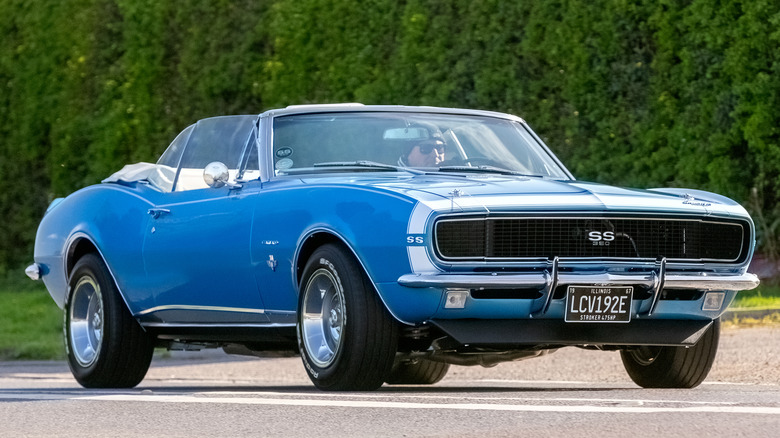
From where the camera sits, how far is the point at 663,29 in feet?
46.0

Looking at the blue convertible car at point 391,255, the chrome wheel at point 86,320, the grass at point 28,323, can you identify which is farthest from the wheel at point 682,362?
the grass at point 28,323

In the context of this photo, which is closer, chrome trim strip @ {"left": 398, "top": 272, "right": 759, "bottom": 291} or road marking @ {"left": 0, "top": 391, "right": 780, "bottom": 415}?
road marking @ {"left": 0, "top": 391, "right": 780, "bottom": 415}

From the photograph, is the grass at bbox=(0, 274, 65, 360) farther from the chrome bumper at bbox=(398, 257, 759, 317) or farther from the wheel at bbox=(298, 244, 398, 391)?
the chrome bumper at bbox=(398, 257, 759, 317)

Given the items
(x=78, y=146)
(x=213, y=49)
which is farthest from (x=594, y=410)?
(x=78, y=146)

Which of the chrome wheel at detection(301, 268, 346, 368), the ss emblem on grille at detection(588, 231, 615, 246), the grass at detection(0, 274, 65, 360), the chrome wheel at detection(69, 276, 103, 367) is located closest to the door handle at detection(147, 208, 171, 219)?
the chrome wheel at detection(69, 276, 103, 367)

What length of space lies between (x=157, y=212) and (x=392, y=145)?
1.47 m

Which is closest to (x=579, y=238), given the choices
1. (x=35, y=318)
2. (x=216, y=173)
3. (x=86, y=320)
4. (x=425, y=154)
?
(x=425, y=154)

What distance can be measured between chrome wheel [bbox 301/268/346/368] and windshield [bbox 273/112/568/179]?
0.90 meters

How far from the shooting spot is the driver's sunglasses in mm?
8477

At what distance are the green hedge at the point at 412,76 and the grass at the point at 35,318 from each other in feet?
2.24

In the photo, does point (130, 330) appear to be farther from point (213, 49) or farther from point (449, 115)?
point (213, 49)

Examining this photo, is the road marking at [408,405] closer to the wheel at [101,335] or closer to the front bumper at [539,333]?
the front bumper at [539,333]

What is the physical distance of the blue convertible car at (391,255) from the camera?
717 centimetres

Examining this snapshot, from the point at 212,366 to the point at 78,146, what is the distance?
830 cm
